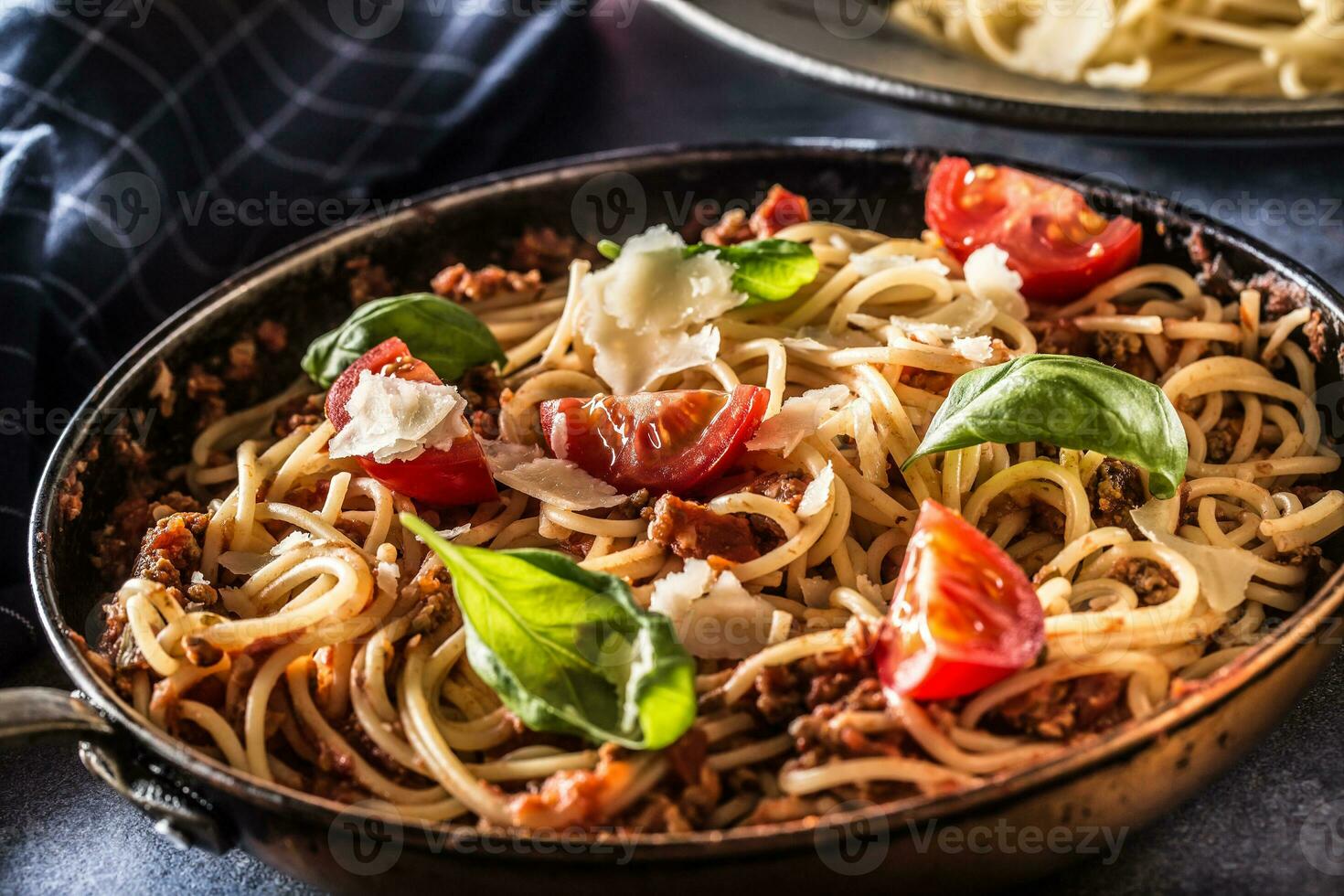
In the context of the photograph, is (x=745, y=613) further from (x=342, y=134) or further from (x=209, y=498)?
(x=342, y=134)

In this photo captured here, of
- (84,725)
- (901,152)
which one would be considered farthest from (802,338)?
(84,725)

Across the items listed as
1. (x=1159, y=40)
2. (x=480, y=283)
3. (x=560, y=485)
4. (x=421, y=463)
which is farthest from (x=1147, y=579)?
(x=1159, y=40)

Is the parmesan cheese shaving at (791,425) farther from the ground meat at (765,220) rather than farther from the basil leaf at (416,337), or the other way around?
the ground meat at (765,220)

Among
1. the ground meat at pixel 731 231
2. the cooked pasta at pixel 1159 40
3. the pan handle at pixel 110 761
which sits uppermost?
the cooked pasta at pixel 1159 40

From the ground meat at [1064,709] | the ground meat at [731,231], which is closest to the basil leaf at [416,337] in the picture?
the ground meat at [731,231]

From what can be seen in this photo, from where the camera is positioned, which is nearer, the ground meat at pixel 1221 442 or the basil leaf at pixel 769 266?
the ground meat at pixel 1221 442

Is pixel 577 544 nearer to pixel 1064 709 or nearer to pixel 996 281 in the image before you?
pixel 1064 709

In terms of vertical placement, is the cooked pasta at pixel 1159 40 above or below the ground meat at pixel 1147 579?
above
